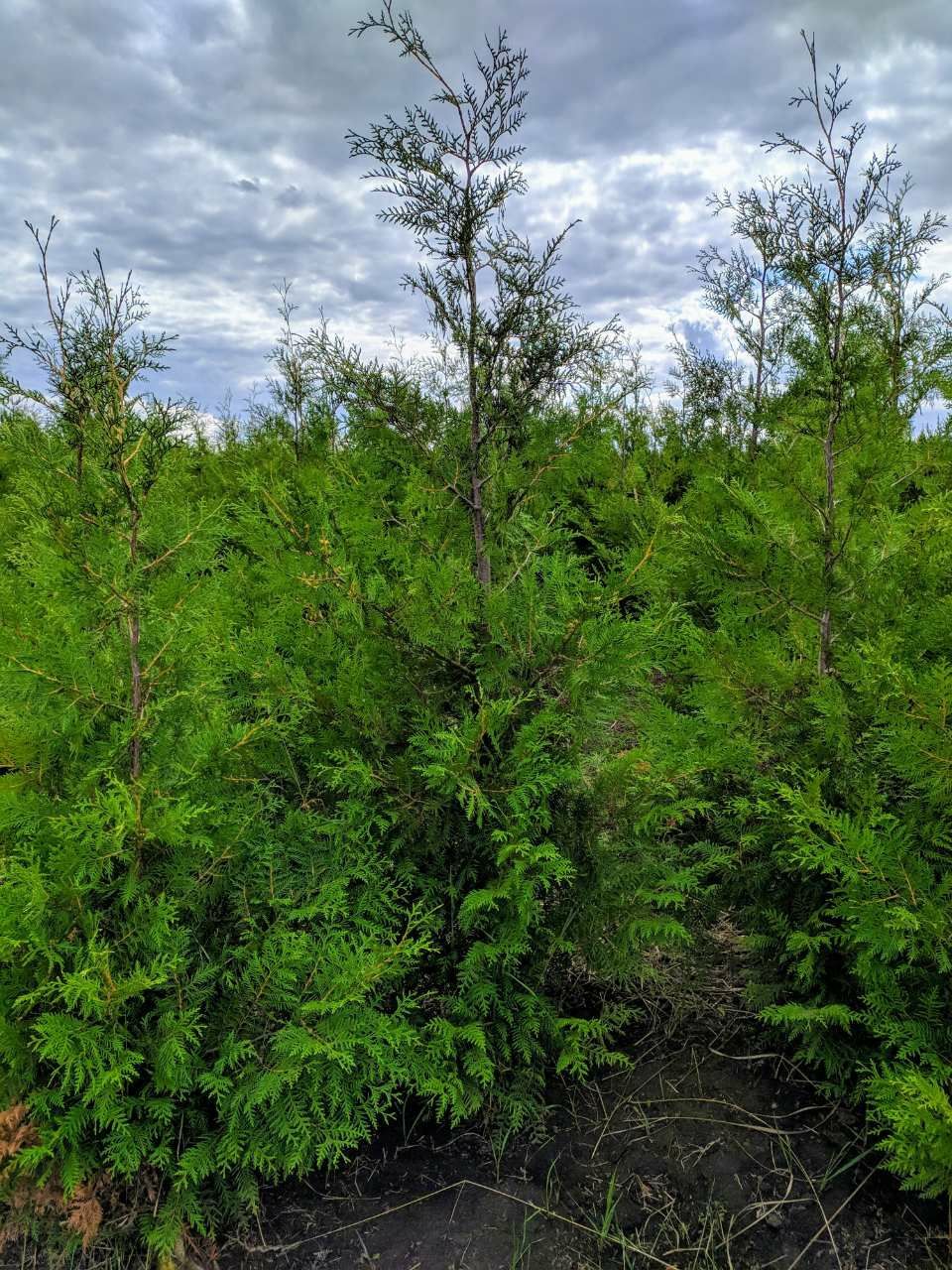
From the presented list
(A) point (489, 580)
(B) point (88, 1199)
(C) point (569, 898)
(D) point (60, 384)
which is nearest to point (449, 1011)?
(C) point (569, 898)

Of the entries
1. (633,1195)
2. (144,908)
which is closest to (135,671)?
(144,908)

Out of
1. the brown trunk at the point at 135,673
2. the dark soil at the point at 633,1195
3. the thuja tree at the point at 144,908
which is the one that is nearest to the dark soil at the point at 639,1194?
the dark soil at the point at 633,1195

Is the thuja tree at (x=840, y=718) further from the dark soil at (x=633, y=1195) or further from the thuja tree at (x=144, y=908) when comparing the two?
the thuja tree at (x=144, y=908)

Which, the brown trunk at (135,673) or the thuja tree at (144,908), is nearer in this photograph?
the thuja tree at (144,908)

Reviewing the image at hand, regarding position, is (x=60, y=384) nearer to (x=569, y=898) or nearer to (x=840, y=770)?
(x=569, y=898)

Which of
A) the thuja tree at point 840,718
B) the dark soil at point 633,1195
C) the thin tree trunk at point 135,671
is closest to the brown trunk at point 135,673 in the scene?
the thin tree trunk at point 135,671

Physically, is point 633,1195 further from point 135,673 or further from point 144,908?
point 135,673

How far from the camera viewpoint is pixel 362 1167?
7.68 feet

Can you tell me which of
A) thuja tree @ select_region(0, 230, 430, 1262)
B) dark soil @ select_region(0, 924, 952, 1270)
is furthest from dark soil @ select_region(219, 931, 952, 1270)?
thuja tree @ select_region(0, 230, 430, 1262)

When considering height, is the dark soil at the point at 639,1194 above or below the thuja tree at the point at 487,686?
below

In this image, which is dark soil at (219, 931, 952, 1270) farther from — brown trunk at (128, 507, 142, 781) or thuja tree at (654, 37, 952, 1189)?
brown trunk at (128, 507, 142, 781)

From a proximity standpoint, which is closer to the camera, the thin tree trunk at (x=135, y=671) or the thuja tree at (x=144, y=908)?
the thuja tree at (x=144, y=908)

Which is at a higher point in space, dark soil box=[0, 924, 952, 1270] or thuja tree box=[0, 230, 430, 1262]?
thuja tree box=[0, 230, 430, 1262]

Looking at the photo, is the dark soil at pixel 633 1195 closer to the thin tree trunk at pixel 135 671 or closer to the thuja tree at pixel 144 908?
the thuja tree at pixel 144 908
